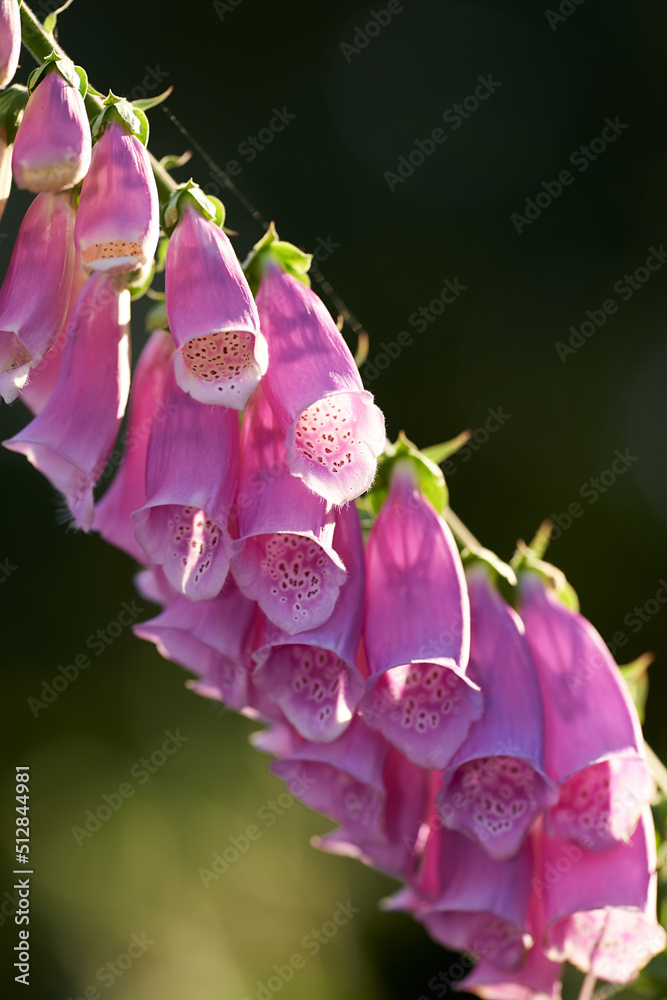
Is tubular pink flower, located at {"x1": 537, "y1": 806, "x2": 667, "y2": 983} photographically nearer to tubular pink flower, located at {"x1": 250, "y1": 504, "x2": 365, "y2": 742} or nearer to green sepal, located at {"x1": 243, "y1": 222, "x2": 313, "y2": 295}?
tubular pink flower, located at {"x1": 250, "y1": 504, "x2": 365, "y2": 742}

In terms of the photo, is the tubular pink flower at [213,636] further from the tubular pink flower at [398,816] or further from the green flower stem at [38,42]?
the green flower stem at [38,42]

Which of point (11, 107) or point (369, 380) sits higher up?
point (11, 107)

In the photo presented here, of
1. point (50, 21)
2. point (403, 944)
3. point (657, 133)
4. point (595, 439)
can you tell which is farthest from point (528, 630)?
point (657, 133)

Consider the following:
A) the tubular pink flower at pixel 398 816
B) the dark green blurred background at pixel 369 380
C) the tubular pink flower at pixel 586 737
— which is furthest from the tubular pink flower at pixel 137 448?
the dark green blurred background at pixel 369 380

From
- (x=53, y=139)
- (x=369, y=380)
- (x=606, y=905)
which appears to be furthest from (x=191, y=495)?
(x=369, y=380)

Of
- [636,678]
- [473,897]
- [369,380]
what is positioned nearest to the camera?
[473,897]

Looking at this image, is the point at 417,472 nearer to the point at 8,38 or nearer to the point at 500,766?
the point at 500,766

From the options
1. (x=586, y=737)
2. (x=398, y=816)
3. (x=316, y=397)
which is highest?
(x=316, y=397)
